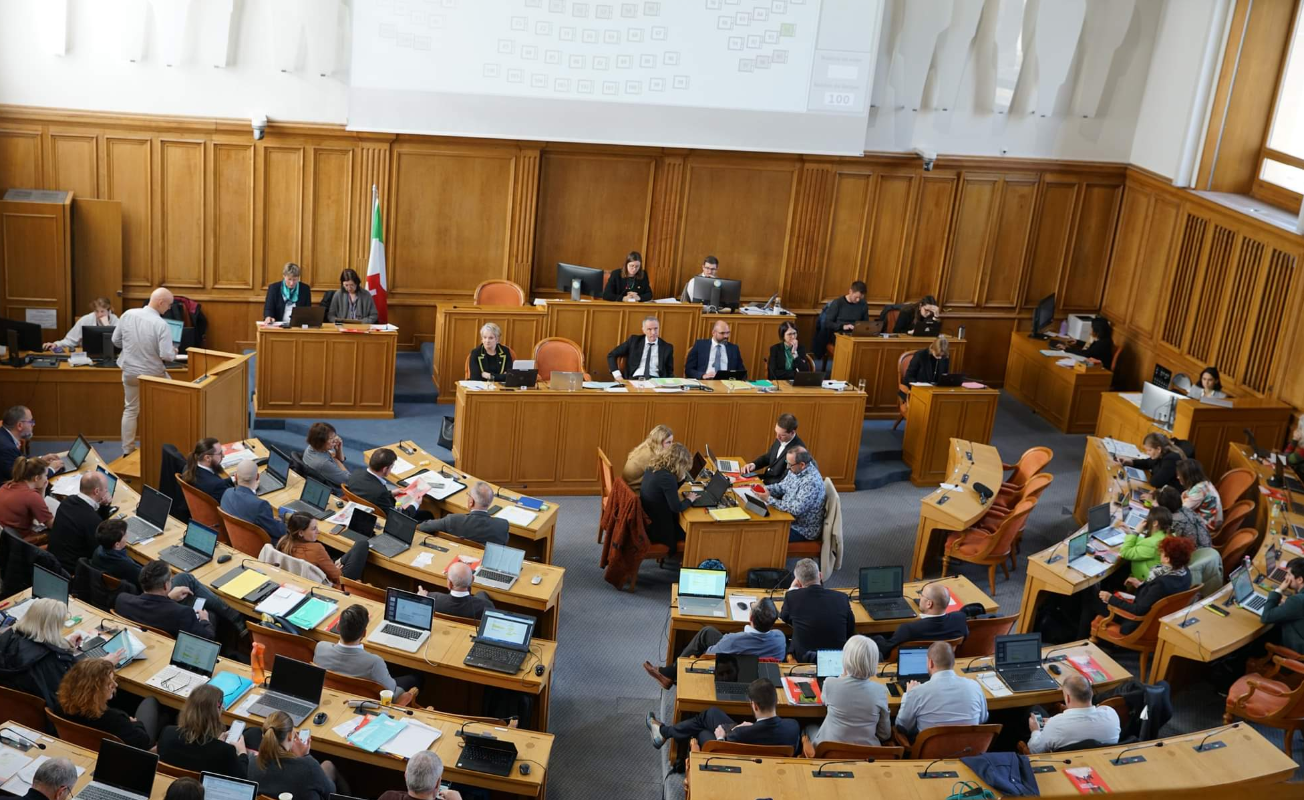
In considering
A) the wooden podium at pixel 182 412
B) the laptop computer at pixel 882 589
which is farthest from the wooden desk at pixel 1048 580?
the wooden podium at pixel 182 412

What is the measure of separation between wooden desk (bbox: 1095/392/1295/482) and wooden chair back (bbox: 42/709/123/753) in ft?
32.0

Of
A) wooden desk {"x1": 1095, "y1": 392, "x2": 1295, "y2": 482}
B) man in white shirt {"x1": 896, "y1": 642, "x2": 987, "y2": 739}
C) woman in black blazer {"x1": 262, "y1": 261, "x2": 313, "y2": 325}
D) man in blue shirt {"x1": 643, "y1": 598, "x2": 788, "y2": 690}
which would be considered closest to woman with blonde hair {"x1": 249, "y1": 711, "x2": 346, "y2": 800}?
man in blue shirt {"x1": 643, "y1": 598, "x2": 788, "y2": 690}

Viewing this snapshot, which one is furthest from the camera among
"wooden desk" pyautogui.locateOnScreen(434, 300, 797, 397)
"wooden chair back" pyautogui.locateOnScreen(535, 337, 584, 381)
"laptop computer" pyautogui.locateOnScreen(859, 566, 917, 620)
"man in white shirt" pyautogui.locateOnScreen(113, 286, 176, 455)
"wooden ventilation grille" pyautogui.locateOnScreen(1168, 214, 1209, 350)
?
"wooden ventilation grille" pyautogui.locateOnScreen(1168, 214, 1209, 350)

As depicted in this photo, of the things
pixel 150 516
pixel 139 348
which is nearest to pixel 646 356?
pixel 139 348

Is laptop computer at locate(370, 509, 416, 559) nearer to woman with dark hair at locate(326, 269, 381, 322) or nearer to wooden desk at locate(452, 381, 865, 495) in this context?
wooden desk at locate(452, 381, 865, 495)

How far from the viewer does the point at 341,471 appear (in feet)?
30.5

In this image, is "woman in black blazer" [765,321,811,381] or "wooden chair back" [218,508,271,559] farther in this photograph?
"woman in black blazer" [765,321,811,381]

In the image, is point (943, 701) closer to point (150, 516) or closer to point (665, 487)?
point (665, 487)

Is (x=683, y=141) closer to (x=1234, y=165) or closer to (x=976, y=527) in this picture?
(x=976, y=527)

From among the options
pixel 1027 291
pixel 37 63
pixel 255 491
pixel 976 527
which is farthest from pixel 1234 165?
pixel 37 63

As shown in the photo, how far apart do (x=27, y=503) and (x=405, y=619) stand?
2871 mm

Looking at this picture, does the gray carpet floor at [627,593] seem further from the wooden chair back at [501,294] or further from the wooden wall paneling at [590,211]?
the wooden wall paneling at [590,211]

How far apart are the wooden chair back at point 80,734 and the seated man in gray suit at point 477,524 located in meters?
3.15

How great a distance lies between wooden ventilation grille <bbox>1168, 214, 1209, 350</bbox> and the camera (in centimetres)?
1364
